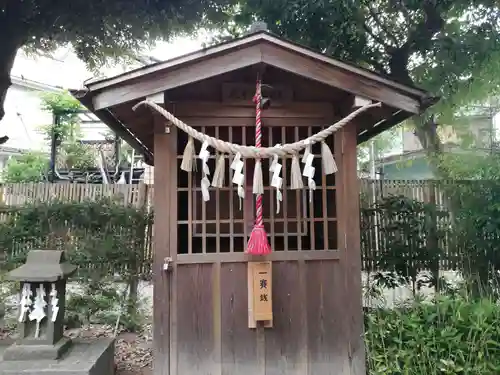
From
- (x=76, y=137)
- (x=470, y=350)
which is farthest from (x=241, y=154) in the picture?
(x=76, y=137)

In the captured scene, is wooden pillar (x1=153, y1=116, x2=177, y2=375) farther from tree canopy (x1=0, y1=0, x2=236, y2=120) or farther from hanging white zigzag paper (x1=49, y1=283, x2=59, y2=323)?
tree canopy (x1=0, y1=0, x2=236, y2=120)

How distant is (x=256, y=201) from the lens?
3.78m

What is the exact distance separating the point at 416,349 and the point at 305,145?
2.25m

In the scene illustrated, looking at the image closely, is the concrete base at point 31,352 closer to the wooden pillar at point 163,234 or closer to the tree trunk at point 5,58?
the wooden pillar at point 163,234

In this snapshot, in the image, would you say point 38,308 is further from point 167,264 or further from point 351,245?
point 351,245

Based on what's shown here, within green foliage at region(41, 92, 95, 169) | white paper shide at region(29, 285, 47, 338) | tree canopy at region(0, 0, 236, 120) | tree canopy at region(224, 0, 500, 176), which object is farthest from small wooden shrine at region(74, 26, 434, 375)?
green foliage at region(41, 92, 95, 169)

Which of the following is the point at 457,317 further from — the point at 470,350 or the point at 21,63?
the point at 21,63

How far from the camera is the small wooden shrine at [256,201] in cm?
379

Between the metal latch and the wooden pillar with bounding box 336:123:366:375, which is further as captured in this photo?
the wooden pillar with bounding box 336:123:366:375

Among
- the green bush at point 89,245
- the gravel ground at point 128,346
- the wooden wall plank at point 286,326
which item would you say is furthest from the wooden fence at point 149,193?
the wooden wall plank at point 286,326

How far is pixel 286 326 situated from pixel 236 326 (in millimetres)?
508

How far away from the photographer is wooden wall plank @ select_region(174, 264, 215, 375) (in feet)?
12.8

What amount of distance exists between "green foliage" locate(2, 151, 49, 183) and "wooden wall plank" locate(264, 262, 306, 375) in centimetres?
1136

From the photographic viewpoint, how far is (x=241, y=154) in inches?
142
